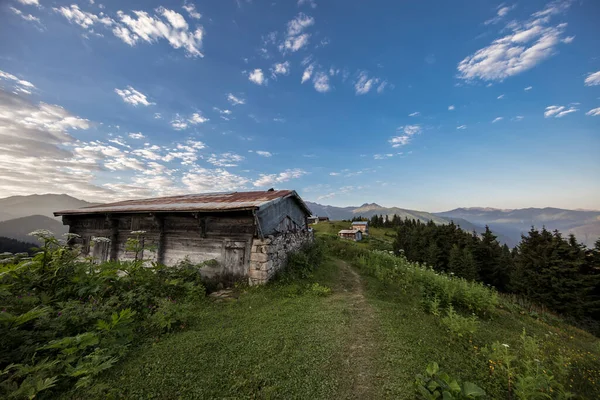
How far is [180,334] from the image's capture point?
5.05 m

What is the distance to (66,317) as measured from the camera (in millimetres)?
4289

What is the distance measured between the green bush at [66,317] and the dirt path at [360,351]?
3.96 meters

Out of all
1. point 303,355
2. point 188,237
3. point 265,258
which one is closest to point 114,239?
point 188,237

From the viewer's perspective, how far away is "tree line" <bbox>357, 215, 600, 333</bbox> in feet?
52.2

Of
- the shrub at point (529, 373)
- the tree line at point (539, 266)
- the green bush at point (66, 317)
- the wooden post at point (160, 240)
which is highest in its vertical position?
the wooden post at point (160, 240)

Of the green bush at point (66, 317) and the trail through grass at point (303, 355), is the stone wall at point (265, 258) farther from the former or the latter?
the green bush at point (66, 317)

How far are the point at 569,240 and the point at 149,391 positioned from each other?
97.4 ft

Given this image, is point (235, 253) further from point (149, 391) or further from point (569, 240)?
point (569, 240)

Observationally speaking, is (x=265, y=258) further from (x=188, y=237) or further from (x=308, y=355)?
(x=308, y=355)

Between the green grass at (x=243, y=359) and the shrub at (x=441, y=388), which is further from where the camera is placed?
the green grass at (x=243, y=359)

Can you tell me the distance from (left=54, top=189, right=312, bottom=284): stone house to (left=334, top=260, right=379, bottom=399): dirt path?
A: 12.7 feet

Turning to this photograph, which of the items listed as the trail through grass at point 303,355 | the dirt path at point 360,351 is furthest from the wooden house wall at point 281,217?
the dirt path at point 360,351

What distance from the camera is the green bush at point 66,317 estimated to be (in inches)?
129

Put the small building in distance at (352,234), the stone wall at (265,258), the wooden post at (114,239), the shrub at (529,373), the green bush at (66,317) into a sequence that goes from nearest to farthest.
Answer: the green bush at (66,317)
the shrub at (529,373)
the stone wall at (265,258)
the wooden post at (114,239)
the small building in distance at (352,234)
